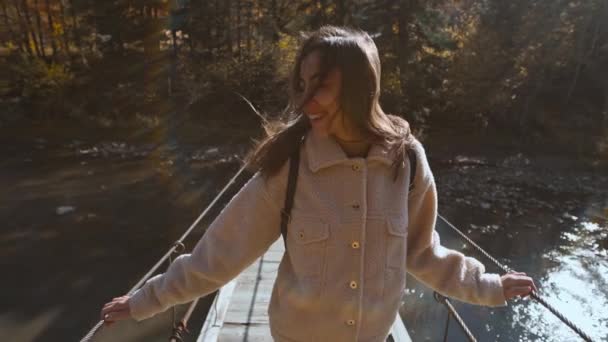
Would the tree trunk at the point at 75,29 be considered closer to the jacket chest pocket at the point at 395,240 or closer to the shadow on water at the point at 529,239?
the shadow on water at the point at 529,239

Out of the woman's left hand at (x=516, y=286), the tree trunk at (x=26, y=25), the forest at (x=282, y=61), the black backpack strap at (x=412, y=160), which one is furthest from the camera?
the tree trunk at (x=26, y=25)

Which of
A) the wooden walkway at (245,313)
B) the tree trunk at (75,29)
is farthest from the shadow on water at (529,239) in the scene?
the tree trunk at (75,29)

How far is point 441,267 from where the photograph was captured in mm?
1235

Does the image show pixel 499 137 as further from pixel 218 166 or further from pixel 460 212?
pixel 218 166

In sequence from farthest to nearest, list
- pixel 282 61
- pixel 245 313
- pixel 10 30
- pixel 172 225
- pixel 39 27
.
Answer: pixel 39 27, pixel 10 30, pixel 282 61, pixel 172 225, pixel 245 313

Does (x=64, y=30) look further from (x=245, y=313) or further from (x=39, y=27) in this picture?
(x=245, y=313)

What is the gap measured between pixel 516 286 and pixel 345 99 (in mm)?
687

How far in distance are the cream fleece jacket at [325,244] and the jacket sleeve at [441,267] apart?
0.10 metres

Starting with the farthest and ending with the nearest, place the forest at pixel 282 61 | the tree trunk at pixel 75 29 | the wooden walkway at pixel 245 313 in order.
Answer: the tree trunk at pixel 75 29
the forest at pixel 282 61
the wooden walkway at pixel 245 313

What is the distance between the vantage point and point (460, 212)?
8.84 meters

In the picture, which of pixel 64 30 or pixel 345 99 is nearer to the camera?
pixel 345 99

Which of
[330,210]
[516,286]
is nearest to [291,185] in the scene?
[330,210]

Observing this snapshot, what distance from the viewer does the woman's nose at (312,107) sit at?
1.02 metres

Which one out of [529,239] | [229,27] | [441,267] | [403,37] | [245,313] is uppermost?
[441,267]
